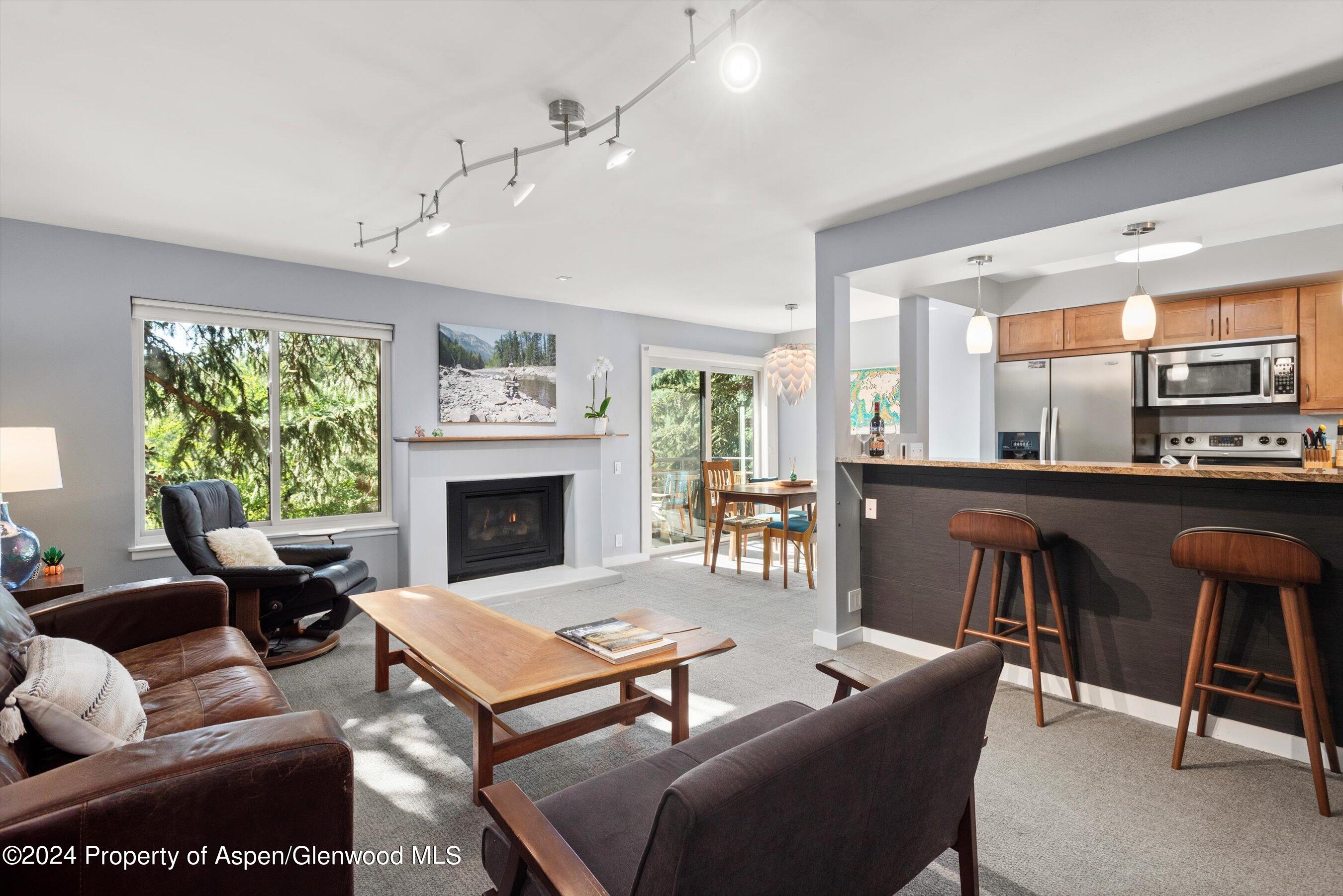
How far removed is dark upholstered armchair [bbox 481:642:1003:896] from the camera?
92 cm

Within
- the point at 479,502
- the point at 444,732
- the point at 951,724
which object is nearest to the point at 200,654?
the point at 444,732

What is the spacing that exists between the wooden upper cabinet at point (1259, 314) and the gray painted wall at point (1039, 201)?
2232 mm

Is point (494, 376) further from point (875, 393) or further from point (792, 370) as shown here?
point (875, 393)

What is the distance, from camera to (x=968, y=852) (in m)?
1.56

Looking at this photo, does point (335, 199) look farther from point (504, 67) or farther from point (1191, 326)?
point (1191, 326)

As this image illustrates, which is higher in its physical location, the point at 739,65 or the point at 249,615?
the point at 739,65

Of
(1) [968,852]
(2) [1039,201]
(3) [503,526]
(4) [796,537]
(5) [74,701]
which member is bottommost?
(1) [968,852]

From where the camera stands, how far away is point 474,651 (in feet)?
7.68

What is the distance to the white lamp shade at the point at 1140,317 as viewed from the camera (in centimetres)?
309

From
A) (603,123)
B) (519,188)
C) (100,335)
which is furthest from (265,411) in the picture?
(603,123)

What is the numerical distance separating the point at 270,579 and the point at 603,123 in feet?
9.47

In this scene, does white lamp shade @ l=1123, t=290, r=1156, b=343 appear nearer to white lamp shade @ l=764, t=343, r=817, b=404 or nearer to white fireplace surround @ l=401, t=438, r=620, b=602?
white lamp shade @ l=764, t=343, r=817, b=404

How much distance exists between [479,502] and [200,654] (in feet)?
10.1

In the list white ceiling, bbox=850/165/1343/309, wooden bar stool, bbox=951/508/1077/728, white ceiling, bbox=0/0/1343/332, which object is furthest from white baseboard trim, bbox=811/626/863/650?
white ceiling, bbox=0/0/1343/332
